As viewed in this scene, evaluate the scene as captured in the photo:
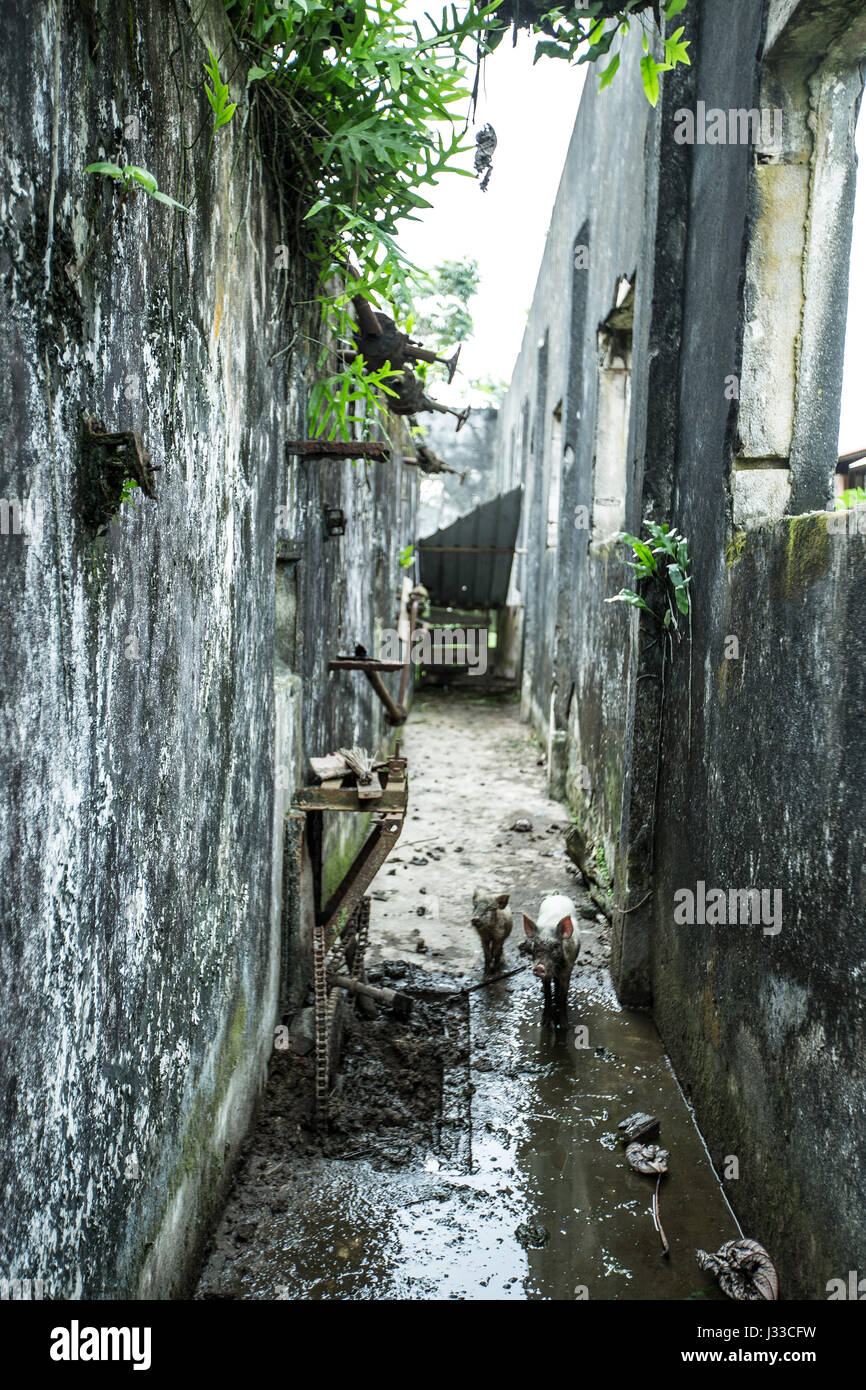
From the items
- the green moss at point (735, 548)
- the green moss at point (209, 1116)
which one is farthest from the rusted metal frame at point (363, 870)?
the green moss at point (735, 548)

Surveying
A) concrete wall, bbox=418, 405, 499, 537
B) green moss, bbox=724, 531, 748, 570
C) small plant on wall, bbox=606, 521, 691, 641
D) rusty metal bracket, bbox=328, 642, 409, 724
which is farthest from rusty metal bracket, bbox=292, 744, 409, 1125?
concrete wall, bbox=418, 405, 499, 537

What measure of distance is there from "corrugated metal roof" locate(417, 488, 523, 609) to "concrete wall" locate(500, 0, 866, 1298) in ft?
31.0

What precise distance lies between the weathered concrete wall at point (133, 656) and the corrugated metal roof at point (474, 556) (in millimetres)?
11736

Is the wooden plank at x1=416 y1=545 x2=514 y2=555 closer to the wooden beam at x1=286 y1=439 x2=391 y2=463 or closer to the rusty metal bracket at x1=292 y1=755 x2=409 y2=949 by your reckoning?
the wooden beam at x1=286 y1=439 x2=391 y2=463

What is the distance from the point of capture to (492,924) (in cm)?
525

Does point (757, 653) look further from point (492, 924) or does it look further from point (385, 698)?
point (492, 924)

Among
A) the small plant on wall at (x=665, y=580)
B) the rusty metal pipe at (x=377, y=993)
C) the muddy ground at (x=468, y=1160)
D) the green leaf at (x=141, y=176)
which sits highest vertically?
the green leaf at (x=141, y=176)

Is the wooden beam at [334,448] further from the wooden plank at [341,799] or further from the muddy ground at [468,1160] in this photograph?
the muddy ground at [468,1160]

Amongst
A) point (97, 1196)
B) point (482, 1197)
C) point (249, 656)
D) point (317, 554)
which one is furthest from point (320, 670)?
point (97, 1196)

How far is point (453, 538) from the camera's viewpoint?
15.9 meters

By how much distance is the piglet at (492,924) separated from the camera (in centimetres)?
525

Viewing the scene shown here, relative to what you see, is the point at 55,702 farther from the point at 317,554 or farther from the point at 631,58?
the point at 631,58

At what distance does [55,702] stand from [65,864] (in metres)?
0.32

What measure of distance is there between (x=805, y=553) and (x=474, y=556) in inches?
517
